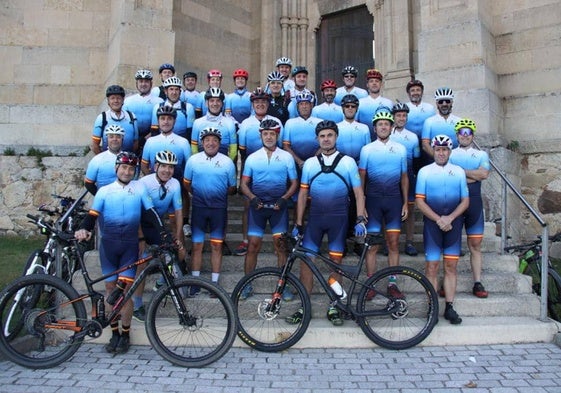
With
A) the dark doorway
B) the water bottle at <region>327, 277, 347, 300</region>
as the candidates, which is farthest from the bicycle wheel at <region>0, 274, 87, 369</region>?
the dark doorway

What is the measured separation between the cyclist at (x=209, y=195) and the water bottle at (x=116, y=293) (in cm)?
103

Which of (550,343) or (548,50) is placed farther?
(548,50)

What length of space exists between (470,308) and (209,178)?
331cm

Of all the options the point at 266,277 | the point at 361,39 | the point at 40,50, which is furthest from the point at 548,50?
the point at 40,50

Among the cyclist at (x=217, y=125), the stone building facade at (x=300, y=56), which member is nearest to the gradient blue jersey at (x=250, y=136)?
the cyclist at (x=217, y=125)

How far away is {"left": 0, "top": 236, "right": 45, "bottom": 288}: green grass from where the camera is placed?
6461mm

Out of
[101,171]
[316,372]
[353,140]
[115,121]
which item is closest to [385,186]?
[353,140]

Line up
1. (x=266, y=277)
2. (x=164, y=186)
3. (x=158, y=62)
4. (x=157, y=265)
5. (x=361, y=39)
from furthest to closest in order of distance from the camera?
1. (x=361, y=39)
2. (x=158, y=62)
3. (x=164, y=186)
4. (x=266, y=277)
5. (x=157, y=265)

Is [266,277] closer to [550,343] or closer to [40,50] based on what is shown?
[550,343]

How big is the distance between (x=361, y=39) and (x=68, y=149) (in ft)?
24.8

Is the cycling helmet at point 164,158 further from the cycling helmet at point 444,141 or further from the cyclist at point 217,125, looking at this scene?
the cycling helmet at point 444,141

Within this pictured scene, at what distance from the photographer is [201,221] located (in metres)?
5.43

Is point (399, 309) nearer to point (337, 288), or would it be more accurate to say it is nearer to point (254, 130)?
point (337, 288)

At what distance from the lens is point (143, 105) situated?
679 centimetres
